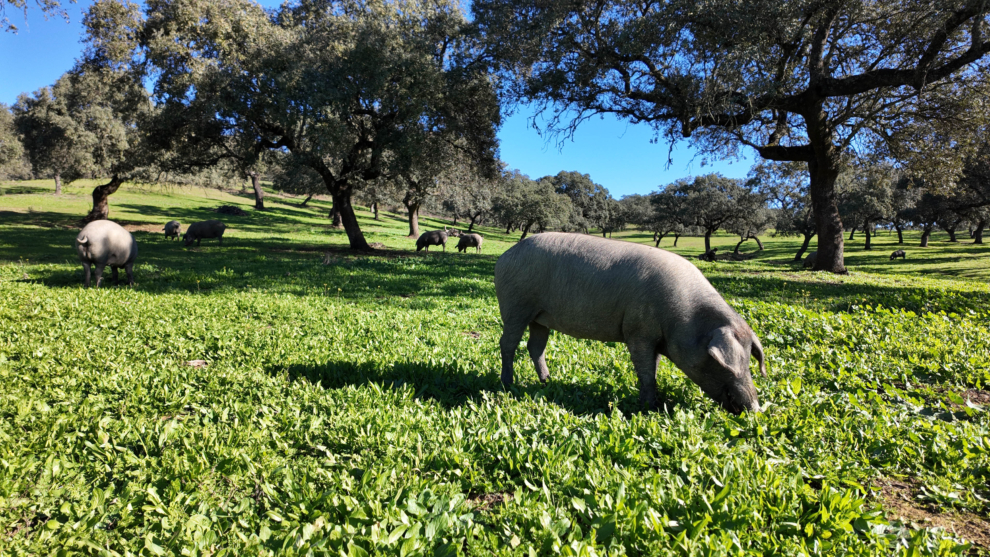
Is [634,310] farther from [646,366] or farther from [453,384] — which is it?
[453,384]

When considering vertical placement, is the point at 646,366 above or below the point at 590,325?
below

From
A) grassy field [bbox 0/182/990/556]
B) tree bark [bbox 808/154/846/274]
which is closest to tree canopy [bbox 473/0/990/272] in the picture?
tree bark [bbox 808/154/846/274]

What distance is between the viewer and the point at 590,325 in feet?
15.4

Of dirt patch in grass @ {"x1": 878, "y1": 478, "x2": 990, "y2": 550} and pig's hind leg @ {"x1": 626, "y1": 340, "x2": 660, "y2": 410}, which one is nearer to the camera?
dirt patch in grass @ {"x1": 878, "y1": 478, "x2": 990, "y2": 550}

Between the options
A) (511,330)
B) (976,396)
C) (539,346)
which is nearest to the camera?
(976,396)

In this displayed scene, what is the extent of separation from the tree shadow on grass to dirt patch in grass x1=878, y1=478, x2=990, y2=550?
1.80 metres

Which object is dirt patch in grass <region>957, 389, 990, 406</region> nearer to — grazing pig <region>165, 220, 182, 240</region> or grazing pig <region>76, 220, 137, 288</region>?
grazing pig <region>76, 220, 137, 288</region>

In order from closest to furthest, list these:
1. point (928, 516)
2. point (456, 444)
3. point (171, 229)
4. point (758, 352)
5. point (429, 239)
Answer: point (928, 516), point (456, 444), point (758, 352), point (171, 229), point (429, 239)

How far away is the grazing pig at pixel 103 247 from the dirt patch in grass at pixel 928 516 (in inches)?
537

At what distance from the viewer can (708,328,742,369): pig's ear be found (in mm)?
3907

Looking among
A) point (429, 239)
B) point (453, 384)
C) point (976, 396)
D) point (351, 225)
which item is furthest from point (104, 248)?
point (429, 239)

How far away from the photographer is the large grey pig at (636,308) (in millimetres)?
4125

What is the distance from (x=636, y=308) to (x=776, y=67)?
16.8 metres

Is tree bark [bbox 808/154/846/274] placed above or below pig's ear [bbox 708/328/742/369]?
above
